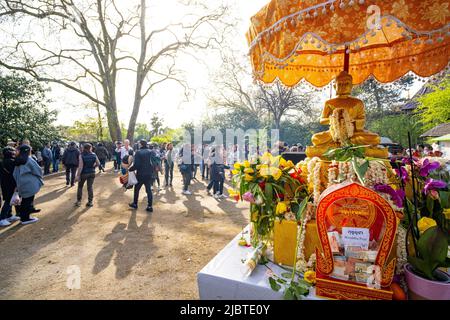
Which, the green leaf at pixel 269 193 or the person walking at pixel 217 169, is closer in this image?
the green leaf at pixel 269 193

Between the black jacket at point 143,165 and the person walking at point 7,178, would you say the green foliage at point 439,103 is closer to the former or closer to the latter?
the black jacket at point 143,165

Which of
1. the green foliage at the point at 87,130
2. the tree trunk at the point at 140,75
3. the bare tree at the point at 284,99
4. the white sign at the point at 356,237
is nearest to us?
the white sign at the point at 356,237

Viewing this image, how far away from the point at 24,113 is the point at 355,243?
A: 58.4 feet

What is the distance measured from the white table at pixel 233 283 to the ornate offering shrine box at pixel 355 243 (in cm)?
26

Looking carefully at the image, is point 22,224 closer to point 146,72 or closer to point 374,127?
point 146,72

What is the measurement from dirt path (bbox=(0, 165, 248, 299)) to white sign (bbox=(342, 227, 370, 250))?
7.38 feet

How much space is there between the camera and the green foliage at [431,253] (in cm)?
159

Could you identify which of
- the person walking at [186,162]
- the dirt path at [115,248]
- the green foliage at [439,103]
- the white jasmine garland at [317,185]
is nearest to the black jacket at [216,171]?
the person walking at [186,162]

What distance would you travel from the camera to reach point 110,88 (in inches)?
758

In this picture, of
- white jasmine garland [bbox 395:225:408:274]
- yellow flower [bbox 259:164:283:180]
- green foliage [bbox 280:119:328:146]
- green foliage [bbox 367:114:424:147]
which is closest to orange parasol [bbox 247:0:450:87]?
yellow flower [bbox 259:164:283:180]

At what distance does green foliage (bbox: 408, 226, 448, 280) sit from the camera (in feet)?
5.22

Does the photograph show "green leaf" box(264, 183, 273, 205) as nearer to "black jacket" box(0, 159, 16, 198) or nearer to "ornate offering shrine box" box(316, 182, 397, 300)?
"ornate offering shrine box" box(316, 182, 397, 300)

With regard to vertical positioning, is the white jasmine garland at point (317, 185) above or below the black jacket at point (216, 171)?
above
